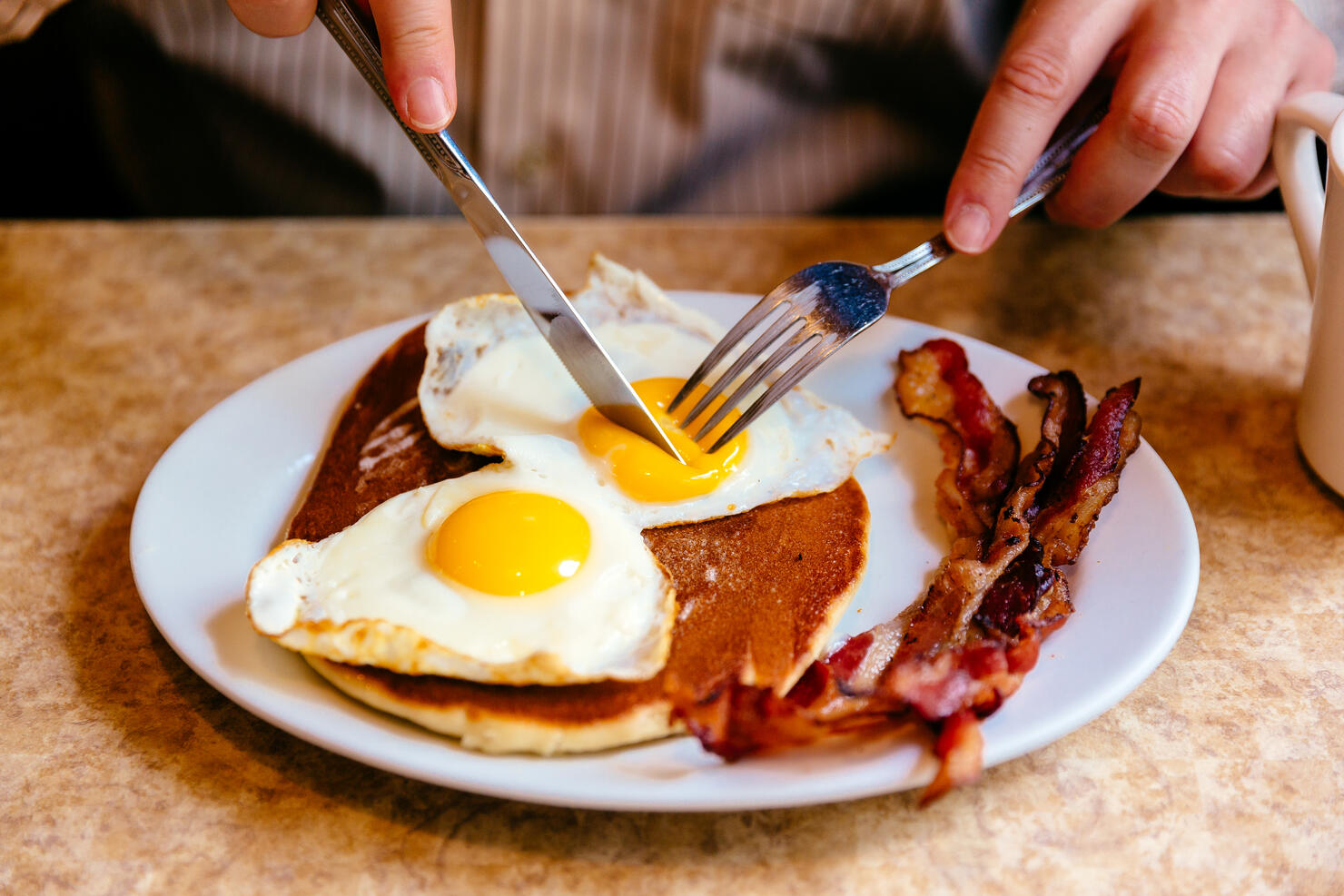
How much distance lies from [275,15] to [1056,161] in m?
1.47

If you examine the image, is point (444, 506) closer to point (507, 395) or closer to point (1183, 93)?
point (507, 395)

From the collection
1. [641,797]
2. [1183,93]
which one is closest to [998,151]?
[1183,93]

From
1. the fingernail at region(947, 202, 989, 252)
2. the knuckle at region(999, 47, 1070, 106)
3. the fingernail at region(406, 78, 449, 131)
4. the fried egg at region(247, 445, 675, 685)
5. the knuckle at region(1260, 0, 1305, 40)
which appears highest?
the fingernail at region(406, 78, 449, 131)

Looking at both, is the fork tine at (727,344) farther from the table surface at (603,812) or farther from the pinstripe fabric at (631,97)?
the pinstripe fabric at (631,97)

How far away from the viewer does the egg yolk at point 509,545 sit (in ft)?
4.61

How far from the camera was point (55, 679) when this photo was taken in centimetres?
152

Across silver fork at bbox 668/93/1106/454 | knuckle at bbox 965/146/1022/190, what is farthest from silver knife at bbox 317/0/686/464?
knuckle at bbox 965/146/1022/190

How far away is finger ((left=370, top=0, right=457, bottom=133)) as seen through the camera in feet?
5.22

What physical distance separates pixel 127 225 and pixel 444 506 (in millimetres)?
1856

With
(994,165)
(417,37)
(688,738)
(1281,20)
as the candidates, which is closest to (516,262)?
(417,37)

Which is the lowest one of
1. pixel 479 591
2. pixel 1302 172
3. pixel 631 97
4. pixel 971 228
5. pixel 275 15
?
pixel 631 97

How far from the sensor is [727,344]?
180cm

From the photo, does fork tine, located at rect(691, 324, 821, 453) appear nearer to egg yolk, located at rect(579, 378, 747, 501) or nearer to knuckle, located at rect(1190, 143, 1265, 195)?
egg yolk, located at rect(579, 378, 747, 501)

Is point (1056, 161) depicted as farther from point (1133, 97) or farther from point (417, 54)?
point (417, 54)
